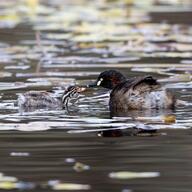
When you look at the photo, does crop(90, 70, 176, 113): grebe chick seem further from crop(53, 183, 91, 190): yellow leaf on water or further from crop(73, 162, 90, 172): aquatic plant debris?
crop(53, 183, 91, 190): yellow leaf on water

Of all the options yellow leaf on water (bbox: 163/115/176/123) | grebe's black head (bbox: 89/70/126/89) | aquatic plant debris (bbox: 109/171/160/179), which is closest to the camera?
aquatic plant debris (bbox: 109/171/160/179)

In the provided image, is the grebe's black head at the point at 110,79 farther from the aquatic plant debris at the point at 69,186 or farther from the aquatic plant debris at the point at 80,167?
the aquatic plant debris at the point at 69,186

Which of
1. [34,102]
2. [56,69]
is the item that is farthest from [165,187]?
[56,69]

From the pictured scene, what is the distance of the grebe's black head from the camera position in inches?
476

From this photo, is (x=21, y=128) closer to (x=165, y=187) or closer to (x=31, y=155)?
(x=31, y=155)

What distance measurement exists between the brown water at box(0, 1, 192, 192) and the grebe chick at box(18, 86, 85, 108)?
160mm

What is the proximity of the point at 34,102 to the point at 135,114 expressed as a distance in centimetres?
139

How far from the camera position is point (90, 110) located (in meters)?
11.1

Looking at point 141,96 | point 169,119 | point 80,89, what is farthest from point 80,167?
point 80,89

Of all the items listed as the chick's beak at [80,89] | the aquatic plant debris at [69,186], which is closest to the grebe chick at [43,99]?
the chick's beak at [80,89]

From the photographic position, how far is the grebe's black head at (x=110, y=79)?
12.1 meters

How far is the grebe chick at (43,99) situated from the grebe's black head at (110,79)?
0.41m

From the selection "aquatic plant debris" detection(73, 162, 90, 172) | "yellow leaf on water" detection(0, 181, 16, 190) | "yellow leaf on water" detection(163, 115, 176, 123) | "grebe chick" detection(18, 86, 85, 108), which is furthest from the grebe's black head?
"yellow leaf on water" detection(0, 181, 16, 190)

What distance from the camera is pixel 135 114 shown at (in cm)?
1088
